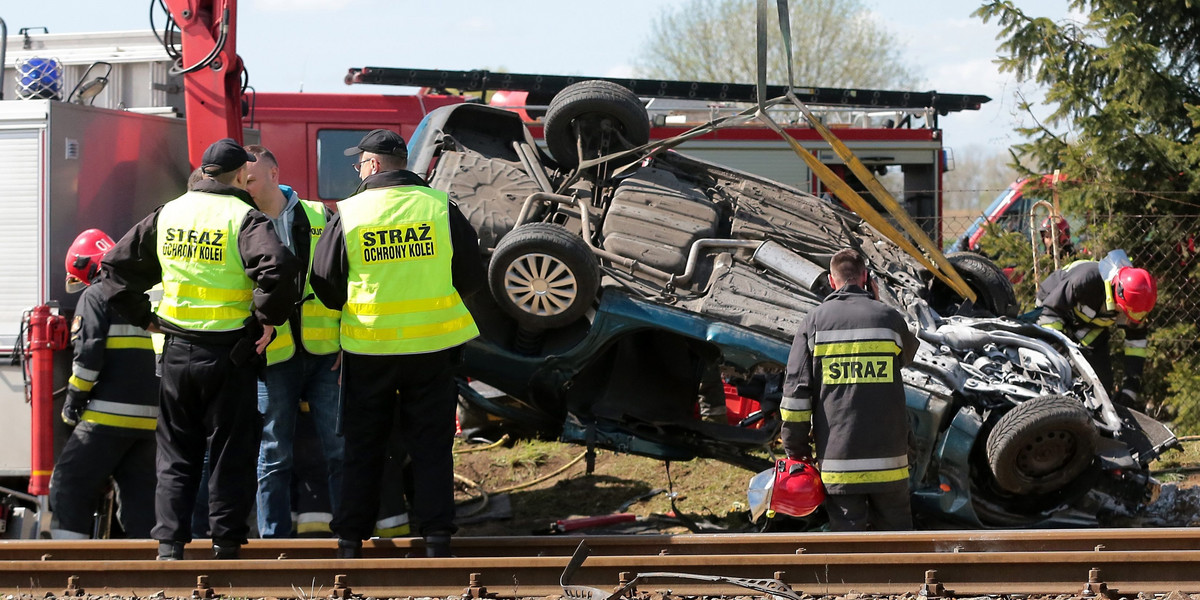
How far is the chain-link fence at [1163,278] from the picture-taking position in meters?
8.59

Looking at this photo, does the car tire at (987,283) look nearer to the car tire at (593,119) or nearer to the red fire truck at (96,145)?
the car tire at (593,119)

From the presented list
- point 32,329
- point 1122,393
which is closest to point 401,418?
point 32,329

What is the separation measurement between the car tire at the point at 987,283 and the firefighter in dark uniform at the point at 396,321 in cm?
335

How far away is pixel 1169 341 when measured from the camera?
342 inches

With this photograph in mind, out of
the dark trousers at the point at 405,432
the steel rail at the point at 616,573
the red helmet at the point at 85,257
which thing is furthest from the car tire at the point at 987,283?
the red helmet at the point at 85,257

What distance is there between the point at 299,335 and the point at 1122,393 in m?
5.81

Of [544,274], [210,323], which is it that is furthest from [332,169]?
[210,323]

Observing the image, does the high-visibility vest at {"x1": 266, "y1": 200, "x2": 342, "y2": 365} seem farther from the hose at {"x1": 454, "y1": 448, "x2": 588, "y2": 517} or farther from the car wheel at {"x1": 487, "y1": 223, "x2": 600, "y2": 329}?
the hose at {"x1": 454, "y1": 448, "x2": 588, "y2": 517}

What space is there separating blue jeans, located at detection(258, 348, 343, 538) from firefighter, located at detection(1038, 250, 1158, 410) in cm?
446

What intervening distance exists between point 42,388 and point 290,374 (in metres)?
1.29

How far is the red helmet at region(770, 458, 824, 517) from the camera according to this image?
15.1ft

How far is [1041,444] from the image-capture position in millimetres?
5273

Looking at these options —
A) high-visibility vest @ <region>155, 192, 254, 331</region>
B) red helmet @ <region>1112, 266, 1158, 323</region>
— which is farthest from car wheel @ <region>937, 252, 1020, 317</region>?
high-visibility vest @ <region>155, 192, 254, 331</region>

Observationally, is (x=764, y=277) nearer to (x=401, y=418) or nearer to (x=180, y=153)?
(x=401, y=418)
